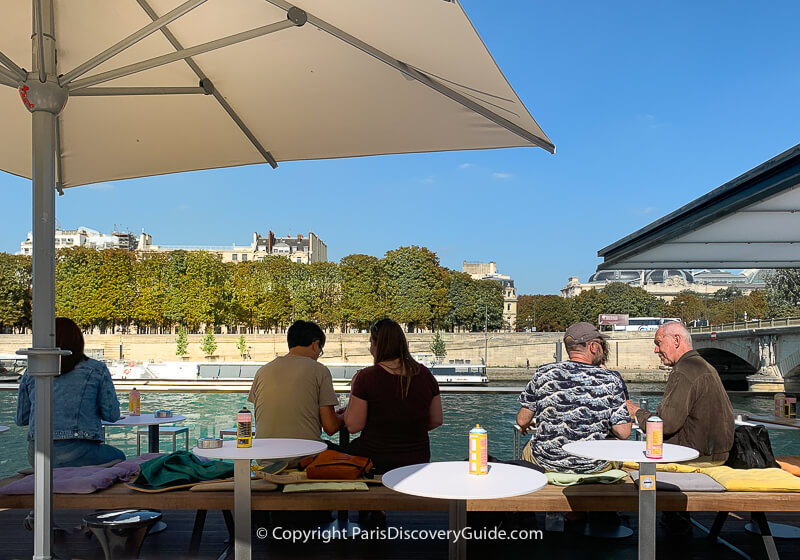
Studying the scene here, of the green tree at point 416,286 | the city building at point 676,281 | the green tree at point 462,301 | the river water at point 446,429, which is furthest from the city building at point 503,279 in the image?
the river water at point 446,429

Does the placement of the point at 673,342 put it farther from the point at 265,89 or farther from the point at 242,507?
the point at 265,89

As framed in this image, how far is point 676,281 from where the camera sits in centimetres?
10819

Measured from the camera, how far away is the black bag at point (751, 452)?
4.02 m

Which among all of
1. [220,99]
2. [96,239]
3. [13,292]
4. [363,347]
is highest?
[96,239]

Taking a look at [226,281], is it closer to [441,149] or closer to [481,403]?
[481,403]

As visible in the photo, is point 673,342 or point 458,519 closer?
point 458,519

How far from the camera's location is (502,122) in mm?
3764

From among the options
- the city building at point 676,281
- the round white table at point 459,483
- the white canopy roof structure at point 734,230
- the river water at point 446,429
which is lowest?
the river water at point 446,429

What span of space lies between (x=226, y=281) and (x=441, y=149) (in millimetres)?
55706

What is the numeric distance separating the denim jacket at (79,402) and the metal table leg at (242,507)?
4.06 ft

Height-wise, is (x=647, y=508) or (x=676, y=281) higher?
(x=676, y=281)

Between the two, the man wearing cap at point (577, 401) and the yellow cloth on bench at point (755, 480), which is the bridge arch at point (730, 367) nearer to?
the yellow cloth on bench at point (755, 480)

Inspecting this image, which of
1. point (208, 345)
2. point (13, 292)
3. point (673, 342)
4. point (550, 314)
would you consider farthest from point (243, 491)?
point (550, 314)

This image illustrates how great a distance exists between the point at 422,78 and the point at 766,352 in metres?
38.1
